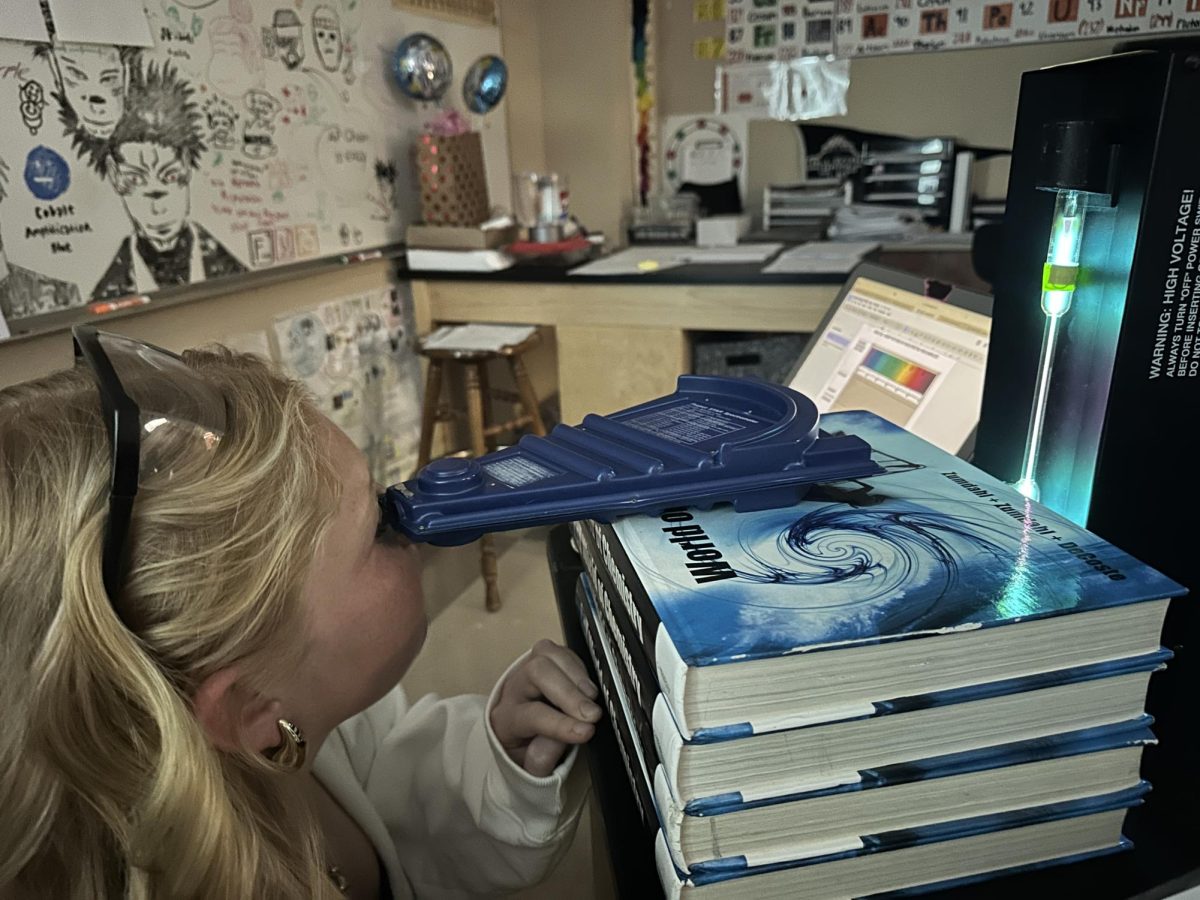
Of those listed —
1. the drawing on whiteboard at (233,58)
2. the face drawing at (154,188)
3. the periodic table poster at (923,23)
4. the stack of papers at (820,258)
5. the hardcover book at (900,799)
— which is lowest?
the stack of papers at (820,258)

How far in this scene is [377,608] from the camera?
0.55m

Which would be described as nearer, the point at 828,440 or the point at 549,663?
the point at 828,440

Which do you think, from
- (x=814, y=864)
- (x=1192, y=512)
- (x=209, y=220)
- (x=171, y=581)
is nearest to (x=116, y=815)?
(x=171, y=581)

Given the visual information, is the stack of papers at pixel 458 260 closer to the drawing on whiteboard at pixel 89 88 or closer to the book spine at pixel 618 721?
the drawing on whiteboard at pixel 89 88

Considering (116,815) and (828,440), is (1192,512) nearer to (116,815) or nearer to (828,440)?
(828,440)

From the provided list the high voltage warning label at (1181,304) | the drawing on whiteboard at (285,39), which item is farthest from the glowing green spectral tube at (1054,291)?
the drawing on whiteboard at (285,39)

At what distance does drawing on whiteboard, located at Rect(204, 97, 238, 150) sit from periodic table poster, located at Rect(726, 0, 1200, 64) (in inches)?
73.0

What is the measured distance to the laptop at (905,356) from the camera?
34.2 inches

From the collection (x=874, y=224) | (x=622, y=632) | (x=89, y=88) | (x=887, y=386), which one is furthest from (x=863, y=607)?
(x=874, y=224)

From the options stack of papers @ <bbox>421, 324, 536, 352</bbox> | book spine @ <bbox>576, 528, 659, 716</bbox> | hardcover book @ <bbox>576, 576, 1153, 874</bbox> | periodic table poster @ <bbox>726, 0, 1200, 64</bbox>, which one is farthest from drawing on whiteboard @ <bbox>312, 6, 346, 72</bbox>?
hardcover book @ <bbox>576, 576, 1153, 874</bbox>

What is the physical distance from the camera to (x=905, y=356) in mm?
965

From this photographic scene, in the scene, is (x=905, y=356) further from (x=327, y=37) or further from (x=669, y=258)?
(x=327, y=37)

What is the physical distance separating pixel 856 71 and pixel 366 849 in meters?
2.97

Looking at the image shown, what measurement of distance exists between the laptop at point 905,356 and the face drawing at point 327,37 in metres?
1.58
